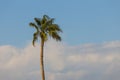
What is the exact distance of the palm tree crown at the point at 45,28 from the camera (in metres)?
106

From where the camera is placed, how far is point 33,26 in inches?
4205

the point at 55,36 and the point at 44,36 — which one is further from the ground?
the point at 55,36

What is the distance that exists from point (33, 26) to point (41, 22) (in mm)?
1176

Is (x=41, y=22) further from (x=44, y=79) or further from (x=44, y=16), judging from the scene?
(x=44, y=79)

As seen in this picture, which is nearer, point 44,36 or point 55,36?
point 44,36

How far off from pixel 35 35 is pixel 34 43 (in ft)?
3.48

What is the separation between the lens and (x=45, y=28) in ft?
350

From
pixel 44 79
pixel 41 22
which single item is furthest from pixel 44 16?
pixel 44 79

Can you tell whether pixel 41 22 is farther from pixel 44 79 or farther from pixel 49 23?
pixel 44 79

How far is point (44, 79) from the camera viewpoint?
348ft

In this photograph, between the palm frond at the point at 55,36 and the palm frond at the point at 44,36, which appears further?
the palm frond at the point at 55,36

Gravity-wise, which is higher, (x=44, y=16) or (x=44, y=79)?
(x=44, y=16)

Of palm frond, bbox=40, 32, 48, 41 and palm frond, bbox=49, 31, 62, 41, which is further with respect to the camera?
palm frond, bbox=49, 31, 62, 41

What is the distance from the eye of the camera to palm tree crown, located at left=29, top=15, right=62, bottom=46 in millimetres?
106062
